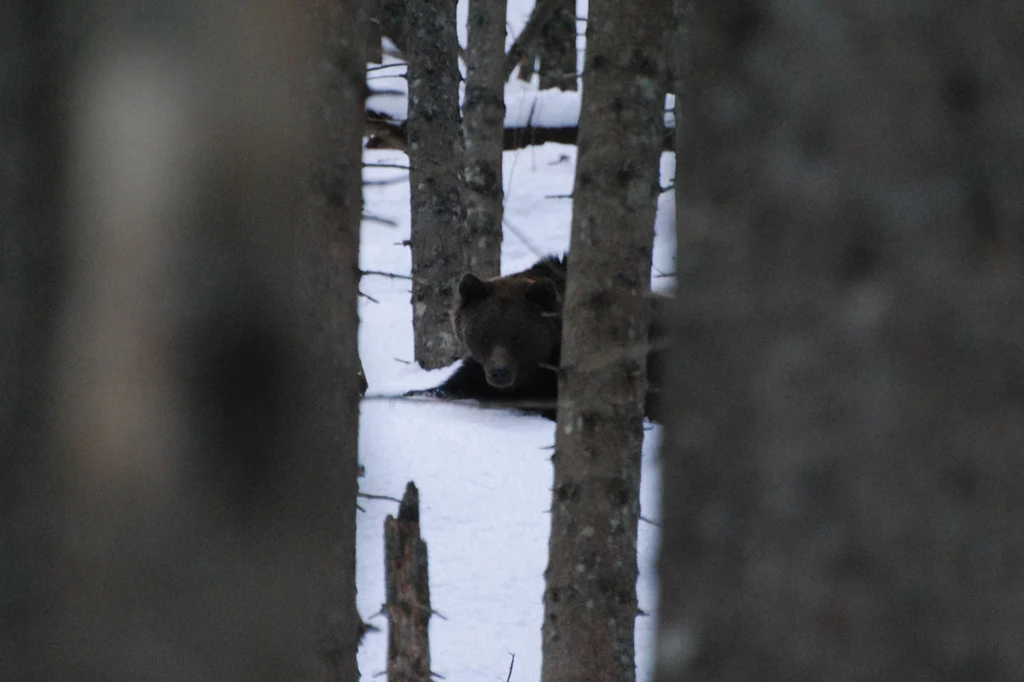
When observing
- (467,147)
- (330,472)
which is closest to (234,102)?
(330,472)

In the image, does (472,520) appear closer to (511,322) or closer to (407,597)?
(407,597)

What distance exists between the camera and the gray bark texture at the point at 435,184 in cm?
1025

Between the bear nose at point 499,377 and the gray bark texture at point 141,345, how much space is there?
20.5 ft

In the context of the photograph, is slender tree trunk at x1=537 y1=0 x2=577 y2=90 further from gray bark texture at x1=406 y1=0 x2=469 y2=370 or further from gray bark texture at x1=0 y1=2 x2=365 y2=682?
gray bark texture at x1=0 y1=2 x2=365 y2=682

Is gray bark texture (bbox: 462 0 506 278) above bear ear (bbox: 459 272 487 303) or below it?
above

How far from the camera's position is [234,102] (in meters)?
2.09

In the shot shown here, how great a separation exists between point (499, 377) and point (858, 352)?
285 inches

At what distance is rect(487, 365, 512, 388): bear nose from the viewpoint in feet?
27.8

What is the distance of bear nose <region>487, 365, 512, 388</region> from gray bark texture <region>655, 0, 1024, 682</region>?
23.1 ft

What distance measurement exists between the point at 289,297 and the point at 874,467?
1305 mm

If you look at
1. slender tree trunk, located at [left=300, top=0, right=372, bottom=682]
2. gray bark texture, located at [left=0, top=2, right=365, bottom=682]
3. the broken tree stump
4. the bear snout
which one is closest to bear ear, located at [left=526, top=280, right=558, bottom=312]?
the bear snout

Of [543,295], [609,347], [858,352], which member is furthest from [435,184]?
[858,352]

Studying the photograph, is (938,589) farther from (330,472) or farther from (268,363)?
(330,472)

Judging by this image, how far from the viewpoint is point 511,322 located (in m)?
9.00
